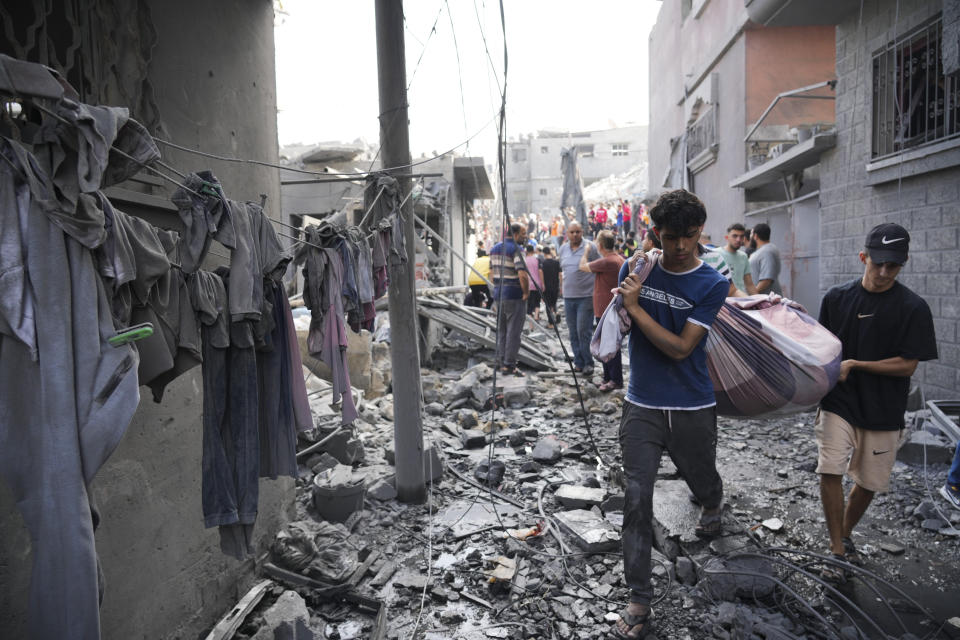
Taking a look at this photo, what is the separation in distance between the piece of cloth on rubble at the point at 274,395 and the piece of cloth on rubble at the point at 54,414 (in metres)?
0.89

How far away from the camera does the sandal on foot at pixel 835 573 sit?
10.8ft

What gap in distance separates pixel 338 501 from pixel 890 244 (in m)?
3.82

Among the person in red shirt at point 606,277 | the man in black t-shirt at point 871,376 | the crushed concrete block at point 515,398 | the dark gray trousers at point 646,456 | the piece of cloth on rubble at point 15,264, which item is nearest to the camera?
the piece of cloth on rubble at point 15,264

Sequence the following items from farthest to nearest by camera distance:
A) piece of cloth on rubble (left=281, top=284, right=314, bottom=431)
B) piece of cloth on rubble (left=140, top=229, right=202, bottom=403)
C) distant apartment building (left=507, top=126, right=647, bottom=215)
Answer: distant apartment building (left=507, top=126, right=647, bottom=215), piece of cloth on rubble (left=281, top=284, right=314, bottom=431), piece of cloth on rubble (left=140, top=229, right=202, bottom=403)

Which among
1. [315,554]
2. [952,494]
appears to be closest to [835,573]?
[952,494]

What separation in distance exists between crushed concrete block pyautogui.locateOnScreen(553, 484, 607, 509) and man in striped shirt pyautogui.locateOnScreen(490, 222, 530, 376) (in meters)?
3.16

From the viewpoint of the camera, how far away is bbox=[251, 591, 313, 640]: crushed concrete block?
2912mm

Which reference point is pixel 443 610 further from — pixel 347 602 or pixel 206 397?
pixel 206 397

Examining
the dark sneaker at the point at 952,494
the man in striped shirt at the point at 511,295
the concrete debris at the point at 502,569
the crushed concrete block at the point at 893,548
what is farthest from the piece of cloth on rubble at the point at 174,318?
the man in striped shirt at the point at 511,295

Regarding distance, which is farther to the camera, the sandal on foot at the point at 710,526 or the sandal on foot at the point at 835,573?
the sandal on foot at the point at 710,526

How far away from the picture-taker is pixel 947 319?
5.80 m

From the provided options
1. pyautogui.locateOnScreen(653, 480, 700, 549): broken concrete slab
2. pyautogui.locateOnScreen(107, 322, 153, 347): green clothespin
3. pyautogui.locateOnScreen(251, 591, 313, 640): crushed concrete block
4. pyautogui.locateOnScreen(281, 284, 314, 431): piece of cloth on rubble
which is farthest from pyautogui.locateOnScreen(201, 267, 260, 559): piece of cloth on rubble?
pyautogui.locateOnScreen(653, 480, 700, 549): broken concrete slab

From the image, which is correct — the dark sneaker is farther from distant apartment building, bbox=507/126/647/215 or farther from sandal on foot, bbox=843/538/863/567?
distant apartment building, bbox=507/126/647/215

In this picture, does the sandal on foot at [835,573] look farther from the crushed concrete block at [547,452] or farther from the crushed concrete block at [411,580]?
the crushed concrete block at [547,452]
